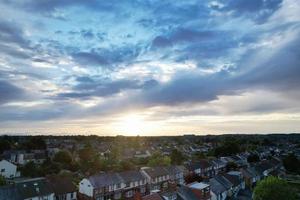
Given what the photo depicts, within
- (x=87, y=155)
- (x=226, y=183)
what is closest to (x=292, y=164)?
(x=226, y=183)

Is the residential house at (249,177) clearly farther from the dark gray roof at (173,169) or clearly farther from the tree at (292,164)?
the tree at (292,164)

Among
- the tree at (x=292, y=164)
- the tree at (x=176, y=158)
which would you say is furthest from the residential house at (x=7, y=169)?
the tree at (x=292, y=164)

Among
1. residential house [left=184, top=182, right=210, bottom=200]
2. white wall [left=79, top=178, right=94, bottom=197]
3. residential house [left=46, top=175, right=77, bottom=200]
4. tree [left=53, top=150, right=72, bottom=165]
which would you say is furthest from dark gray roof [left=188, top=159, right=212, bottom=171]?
residential house [left=46, top=175, right=77, bottom=200]

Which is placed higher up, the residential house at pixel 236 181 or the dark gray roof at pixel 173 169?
the dark gray roof at pixel 173 169

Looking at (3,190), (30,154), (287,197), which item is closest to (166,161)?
(287,197)

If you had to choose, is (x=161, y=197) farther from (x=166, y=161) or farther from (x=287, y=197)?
(x=166, y=161)

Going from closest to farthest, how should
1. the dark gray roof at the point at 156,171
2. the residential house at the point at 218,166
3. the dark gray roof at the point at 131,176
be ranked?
the dark gray roof at the point at 131,176 < the dark gray roof at the point at 156,171 < the residential house at the point at 218,166
